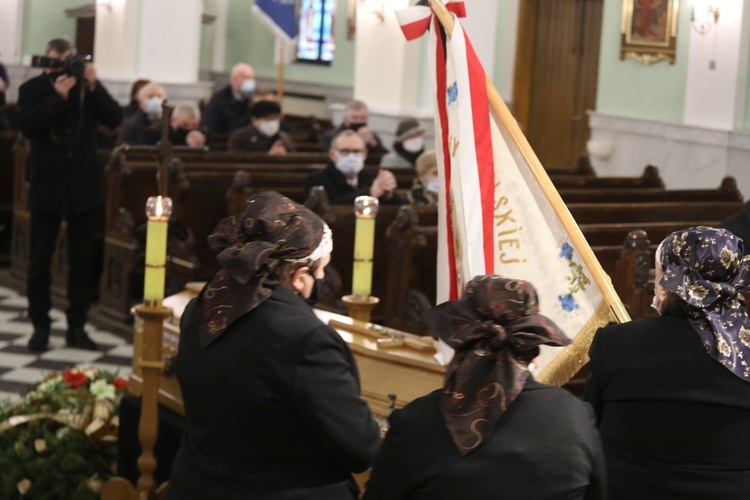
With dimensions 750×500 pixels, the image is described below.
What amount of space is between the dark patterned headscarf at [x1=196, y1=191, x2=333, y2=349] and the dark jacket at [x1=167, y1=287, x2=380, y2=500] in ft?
0.08

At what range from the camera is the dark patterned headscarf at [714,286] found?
2471mm

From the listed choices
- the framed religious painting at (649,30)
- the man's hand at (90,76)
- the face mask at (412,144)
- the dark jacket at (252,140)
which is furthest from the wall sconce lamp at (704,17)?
the man's hand at (90,76)

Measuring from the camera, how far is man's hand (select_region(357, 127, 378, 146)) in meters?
9.02

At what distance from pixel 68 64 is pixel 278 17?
6070 mm

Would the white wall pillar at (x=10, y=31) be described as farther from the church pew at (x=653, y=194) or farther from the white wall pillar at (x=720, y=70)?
the church pew at (x=653, y=194)

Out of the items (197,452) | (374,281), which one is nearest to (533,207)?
(197,452)

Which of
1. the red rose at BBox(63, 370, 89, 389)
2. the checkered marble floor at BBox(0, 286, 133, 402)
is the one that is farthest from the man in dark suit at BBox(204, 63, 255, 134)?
the red rose at BBox(63, 370, 89, 389)

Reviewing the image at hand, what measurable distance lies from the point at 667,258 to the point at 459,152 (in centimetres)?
118

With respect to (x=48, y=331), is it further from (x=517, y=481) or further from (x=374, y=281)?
(x=517, y=481)

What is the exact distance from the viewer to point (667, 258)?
8.34 feet

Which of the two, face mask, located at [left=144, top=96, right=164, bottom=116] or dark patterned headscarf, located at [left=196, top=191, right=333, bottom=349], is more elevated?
face mask, located at [left=144, top=96, right=164, bottom=116]

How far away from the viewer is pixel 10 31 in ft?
49.2

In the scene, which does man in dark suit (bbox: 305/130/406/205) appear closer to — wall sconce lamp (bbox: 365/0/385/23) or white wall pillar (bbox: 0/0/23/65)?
wall sconce lamp (bbox: 365/0/385/23)

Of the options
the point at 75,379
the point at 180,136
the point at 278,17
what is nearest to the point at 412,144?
the point at 180,136
